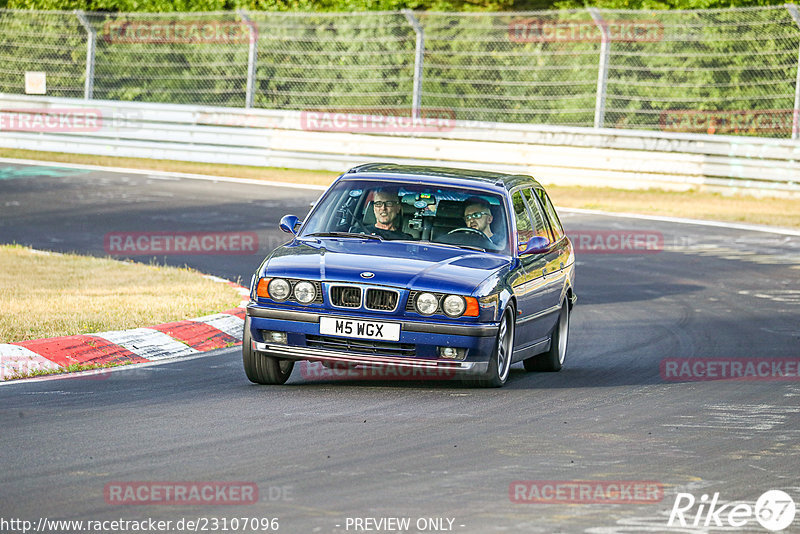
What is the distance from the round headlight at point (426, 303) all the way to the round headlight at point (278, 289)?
33.2 inches

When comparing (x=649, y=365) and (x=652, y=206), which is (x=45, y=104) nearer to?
(x=652, y=206)

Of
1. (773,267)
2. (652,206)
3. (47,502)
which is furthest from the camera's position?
(652,206)

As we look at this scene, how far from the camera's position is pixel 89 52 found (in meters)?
29.0

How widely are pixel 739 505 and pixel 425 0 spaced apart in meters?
→ 28.9

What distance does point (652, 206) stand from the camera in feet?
76.8

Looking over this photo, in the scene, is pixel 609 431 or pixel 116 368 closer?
pixel 609 431

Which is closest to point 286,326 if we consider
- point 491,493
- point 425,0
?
point 491,493

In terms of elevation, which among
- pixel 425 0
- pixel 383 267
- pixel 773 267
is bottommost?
pixel 773 267

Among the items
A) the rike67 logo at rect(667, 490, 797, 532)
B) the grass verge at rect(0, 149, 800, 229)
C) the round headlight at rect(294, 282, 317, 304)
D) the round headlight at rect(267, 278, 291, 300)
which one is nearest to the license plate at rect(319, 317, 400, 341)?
the round headlight at rect(294, 282, 317, 304)
